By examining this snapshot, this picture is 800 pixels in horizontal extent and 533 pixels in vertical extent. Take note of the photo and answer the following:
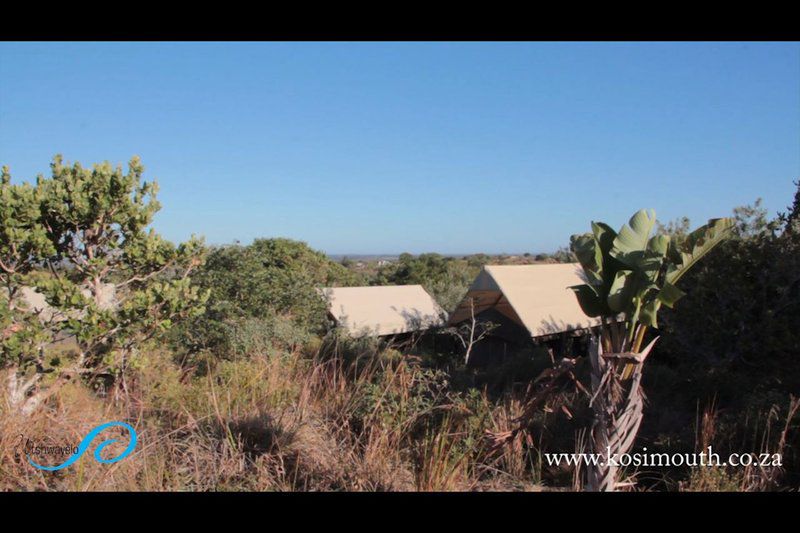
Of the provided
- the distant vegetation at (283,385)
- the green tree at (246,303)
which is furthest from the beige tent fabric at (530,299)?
the green tree at (246,303)

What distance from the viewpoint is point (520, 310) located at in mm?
12023

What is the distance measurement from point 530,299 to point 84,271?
10.1 meters

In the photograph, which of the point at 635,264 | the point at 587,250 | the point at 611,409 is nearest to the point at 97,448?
the point at 611,409

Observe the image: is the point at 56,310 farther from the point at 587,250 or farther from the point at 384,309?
the point at 384,309

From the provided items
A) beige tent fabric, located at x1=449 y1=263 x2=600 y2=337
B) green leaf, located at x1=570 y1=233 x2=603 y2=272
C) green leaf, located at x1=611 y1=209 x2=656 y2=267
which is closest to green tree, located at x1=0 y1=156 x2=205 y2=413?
green leaf, located at x1=570 y1=233 x2=603 y2=272

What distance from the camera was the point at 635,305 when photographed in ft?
10.2

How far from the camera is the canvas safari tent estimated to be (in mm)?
11969

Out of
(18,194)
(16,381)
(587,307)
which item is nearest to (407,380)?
(587,307)

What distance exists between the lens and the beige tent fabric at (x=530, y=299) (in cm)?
1200

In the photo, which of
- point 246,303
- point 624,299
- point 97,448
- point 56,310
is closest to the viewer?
point 97,448

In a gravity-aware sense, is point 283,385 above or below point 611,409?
below
